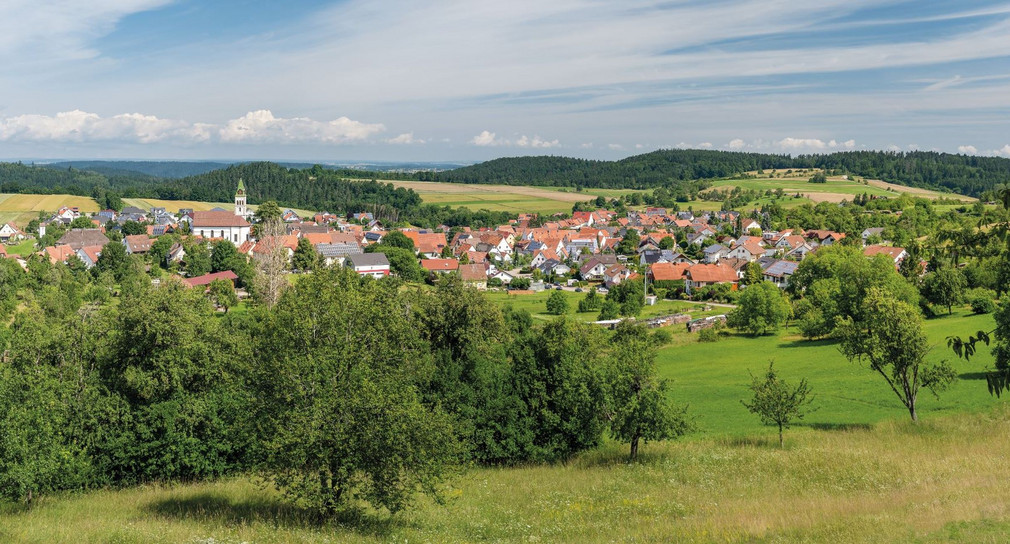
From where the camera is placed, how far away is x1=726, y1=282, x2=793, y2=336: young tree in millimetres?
52594

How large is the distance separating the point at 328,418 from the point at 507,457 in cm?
1143

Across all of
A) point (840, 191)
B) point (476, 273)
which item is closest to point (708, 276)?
point (476, 273)

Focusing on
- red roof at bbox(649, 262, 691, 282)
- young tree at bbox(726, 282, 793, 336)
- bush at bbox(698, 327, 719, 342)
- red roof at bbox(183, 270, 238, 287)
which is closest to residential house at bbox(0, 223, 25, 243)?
red roof at bbox(183, 270, 238, 287)

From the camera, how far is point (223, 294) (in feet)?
218

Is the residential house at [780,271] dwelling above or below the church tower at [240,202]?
below

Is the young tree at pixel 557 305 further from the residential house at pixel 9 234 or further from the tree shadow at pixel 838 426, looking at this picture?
the residential house at pixel 9 234

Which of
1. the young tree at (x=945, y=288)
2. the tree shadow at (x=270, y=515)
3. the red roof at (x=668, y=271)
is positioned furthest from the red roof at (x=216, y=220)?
the tree shadow at (x=270, y=515)

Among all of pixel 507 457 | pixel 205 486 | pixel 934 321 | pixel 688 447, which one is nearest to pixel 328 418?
pixel 205 486

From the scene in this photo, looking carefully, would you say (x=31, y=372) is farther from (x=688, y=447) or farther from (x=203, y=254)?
(x=203, y=254)

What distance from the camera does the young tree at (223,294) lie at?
215ft

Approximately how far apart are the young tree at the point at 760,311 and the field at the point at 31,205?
128 m

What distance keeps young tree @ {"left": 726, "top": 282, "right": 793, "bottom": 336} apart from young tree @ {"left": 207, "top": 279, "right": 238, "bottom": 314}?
44275 mm

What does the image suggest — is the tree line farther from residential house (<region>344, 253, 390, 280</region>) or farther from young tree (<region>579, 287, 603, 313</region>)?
residential house (<region>344, 253, 390, 280</region>)

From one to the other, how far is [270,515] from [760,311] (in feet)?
145
